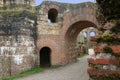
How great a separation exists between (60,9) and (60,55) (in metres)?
3.32

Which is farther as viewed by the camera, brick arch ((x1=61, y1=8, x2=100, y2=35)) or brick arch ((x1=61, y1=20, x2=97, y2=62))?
brick arch ((x1=61, y1=20, x2=97, y2=62))

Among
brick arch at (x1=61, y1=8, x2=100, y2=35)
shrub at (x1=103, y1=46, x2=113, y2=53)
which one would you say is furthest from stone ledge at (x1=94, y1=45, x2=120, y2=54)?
brick arch at (x1=61, y1=8, x2=100, y2=35)

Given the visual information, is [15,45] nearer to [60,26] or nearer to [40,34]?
[40,34]

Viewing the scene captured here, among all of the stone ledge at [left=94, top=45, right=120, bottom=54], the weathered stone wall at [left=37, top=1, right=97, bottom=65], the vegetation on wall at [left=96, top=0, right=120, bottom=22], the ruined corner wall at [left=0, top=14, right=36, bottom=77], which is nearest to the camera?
the stone ledge at [left=94, top=45, right=120, bottom=54]

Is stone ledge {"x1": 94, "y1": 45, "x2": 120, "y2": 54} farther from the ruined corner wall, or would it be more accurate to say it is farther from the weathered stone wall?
the weathered stone wall

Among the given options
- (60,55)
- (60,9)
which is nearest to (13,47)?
(60,55)

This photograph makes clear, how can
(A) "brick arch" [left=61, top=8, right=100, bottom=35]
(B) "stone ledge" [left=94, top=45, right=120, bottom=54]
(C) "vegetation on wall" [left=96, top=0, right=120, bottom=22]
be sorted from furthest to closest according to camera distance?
(A) "brick arch" [left=61, top=8, right=100, bottom=35] < (C) "vegetation on wall" [left=96, top=0, right=120, bottom=22] < (B) "stone ledge" [left=94, top=45, right=120, bottom=54]

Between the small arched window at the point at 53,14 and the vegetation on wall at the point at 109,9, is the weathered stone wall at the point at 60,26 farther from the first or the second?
the vegetation on wall at the point at 109,9

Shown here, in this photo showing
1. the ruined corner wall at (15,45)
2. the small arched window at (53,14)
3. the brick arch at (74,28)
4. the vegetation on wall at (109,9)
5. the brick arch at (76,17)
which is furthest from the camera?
the small arched window at (53,14)

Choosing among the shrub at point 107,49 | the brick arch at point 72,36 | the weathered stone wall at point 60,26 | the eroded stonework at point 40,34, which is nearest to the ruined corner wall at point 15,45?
the eroded stonework at point 40,34

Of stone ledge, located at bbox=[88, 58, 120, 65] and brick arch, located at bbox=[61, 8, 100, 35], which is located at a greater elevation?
brick arch, located at bbox=[61, 8, 100, 35]

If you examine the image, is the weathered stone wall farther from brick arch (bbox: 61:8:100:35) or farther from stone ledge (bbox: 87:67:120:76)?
stone ledge (bbox: 87:67:120:76)

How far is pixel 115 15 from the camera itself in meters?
3.09

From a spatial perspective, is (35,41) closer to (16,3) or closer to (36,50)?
(36,50)
